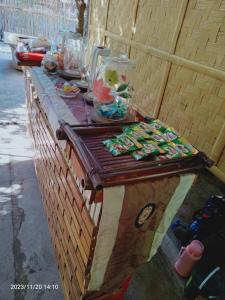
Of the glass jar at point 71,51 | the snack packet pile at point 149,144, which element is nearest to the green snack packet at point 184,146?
the snack packet pile at point 149,144

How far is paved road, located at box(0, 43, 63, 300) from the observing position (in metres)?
1.53

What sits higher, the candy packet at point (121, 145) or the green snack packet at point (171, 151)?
the green snack packet at point (171, 151)

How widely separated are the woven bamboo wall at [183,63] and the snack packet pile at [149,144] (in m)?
0.40

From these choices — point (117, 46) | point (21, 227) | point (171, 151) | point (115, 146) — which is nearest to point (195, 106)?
point (171, 151)

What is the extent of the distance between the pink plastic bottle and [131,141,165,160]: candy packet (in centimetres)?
81

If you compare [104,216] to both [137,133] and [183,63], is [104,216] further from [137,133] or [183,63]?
[183,63]

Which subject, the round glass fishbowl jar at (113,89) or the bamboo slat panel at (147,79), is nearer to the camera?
the round glass fishbowl jar at (113,89)

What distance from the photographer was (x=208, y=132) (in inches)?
48.3

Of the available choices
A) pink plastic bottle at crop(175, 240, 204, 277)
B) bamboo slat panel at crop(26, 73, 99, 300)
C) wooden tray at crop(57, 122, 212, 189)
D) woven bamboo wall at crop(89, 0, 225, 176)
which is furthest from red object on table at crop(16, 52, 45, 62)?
pink plastic bottle at crop(175, 240, 204, 277)

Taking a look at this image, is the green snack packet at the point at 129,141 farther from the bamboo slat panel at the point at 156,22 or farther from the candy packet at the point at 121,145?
the bamboo slat panel at the point at 156,22

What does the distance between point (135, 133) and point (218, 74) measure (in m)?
0.60

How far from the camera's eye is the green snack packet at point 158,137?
864 millimetres

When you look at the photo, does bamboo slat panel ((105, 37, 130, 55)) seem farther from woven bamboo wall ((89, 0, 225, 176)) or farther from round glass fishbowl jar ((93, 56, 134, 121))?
round glass fishbowl jar ((93, 56, 134, 121))

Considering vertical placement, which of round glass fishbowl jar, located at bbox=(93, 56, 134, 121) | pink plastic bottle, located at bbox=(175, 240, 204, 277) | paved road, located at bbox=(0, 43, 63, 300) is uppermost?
round glass fishbowl jar, located at bbox=(93, 56, 134, 121)
